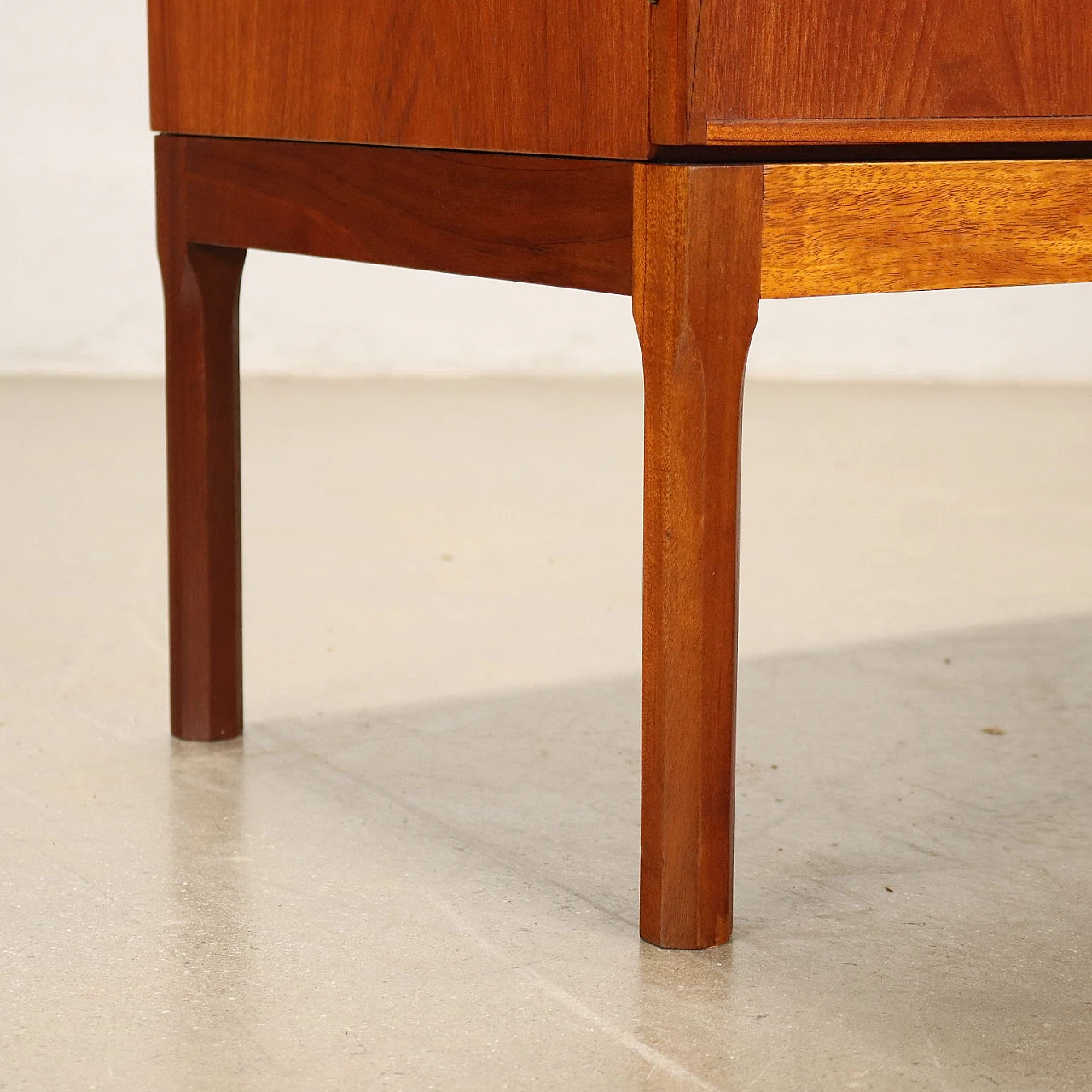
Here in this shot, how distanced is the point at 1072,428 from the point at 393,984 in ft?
8.63

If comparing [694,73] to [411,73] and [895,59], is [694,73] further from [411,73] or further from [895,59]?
[411,73]

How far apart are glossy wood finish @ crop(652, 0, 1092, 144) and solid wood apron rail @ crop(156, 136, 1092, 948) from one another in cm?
3

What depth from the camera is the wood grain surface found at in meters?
1.07

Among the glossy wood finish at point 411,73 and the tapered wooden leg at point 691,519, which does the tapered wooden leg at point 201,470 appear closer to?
the glossy wood finish at point 411,73

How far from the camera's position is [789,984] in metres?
1.05

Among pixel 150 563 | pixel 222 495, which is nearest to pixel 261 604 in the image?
pixel 150 563

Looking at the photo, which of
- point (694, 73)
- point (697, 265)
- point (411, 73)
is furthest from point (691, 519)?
point (411, 73)

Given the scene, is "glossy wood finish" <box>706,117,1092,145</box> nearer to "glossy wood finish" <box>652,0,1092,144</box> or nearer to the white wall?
"glossy wood finish" <box>652,0,1092,144</box>

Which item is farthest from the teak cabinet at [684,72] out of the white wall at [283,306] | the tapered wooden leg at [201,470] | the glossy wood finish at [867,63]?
the white wall at [283,306]

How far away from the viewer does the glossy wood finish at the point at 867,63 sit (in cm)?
99

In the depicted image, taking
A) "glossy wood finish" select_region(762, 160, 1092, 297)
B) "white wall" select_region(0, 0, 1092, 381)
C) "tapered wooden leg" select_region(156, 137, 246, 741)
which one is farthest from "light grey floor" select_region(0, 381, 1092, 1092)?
"white wall" select_region(0, 0, 1092, 381)

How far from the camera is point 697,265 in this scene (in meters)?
1.01

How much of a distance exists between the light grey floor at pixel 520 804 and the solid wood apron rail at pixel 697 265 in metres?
0.12

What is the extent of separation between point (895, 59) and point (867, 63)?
21 mm
